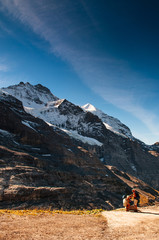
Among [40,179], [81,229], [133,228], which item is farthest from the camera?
[40,179]

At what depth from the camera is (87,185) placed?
5278cm

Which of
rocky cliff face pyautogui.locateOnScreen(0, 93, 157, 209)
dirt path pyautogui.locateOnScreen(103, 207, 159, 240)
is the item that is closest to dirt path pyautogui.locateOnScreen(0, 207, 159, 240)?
dirt path pyautogui.locateOnScreen(103, 207, 159, 240)

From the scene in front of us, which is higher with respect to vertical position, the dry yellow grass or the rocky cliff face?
the dry yellow grass

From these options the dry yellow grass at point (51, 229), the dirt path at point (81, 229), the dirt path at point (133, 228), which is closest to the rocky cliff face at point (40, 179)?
the dry yellow grass at point (51, 229)

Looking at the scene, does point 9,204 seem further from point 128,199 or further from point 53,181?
point 128,199

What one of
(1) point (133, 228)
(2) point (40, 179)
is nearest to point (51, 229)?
(1) point (133, 228)

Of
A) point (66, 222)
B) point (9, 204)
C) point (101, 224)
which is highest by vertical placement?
point (101, 224)

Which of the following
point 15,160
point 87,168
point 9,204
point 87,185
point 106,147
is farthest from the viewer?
point 106,147

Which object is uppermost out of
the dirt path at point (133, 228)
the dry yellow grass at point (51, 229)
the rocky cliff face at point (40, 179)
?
the dirt path at point (133, 228)

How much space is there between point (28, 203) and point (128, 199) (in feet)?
76.6

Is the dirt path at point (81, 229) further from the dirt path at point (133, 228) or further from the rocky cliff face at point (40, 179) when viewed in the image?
the rocky cliff face at point (40, 179)

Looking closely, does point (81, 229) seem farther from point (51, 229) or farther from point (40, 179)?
point (40, 179)

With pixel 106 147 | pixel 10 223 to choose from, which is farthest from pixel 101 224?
pixel 106 147

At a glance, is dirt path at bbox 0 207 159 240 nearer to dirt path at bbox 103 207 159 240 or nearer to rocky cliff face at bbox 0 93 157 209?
dirt path at bbox 103 207 159 240
